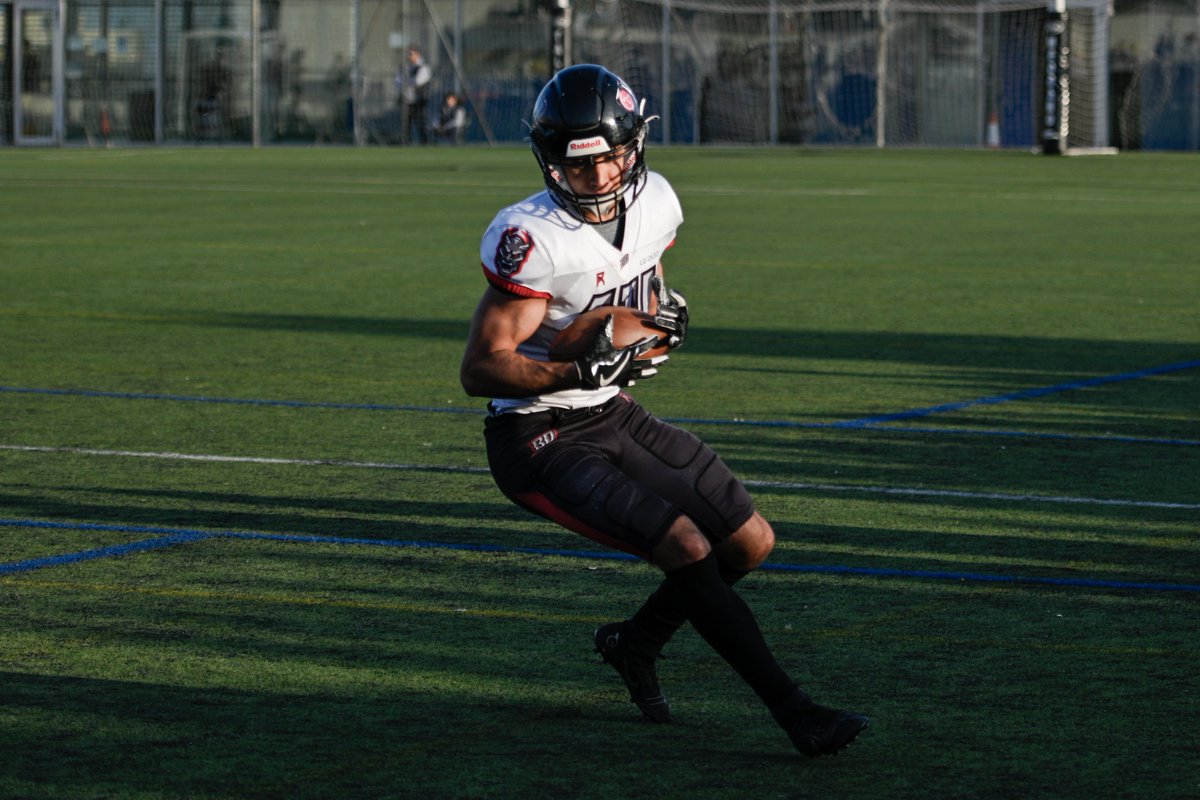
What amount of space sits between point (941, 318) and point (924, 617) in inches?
353

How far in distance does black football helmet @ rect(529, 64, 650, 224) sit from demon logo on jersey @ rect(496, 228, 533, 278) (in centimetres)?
21

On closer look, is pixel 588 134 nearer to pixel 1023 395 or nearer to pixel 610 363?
pixel 610 363

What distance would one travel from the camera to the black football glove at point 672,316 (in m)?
5.45

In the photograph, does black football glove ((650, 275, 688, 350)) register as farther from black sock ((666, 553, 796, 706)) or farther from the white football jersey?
black sock ((666, 553, 796, 706))

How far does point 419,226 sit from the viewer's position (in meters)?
24.5

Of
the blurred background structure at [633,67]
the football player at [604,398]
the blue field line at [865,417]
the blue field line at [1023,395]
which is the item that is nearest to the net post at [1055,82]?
the blurred background structure at [633,67]

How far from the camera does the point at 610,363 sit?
534 centimetres

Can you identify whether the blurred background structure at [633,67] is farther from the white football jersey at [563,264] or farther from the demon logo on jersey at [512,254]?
the demon logo on jersey at [512,254]

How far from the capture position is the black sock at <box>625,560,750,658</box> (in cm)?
555

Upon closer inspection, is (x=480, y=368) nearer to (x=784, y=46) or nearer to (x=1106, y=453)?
(x=1106, y=453)

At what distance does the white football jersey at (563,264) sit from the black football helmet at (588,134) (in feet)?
0.20

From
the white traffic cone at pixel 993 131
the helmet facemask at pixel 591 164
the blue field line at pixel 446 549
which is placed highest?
the white traffic cone at pixel 993 131

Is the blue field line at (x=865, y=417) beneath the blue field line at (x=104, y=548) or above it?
above

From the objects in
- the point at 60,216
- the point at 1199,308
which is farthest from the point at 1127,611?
the point at 60,216
